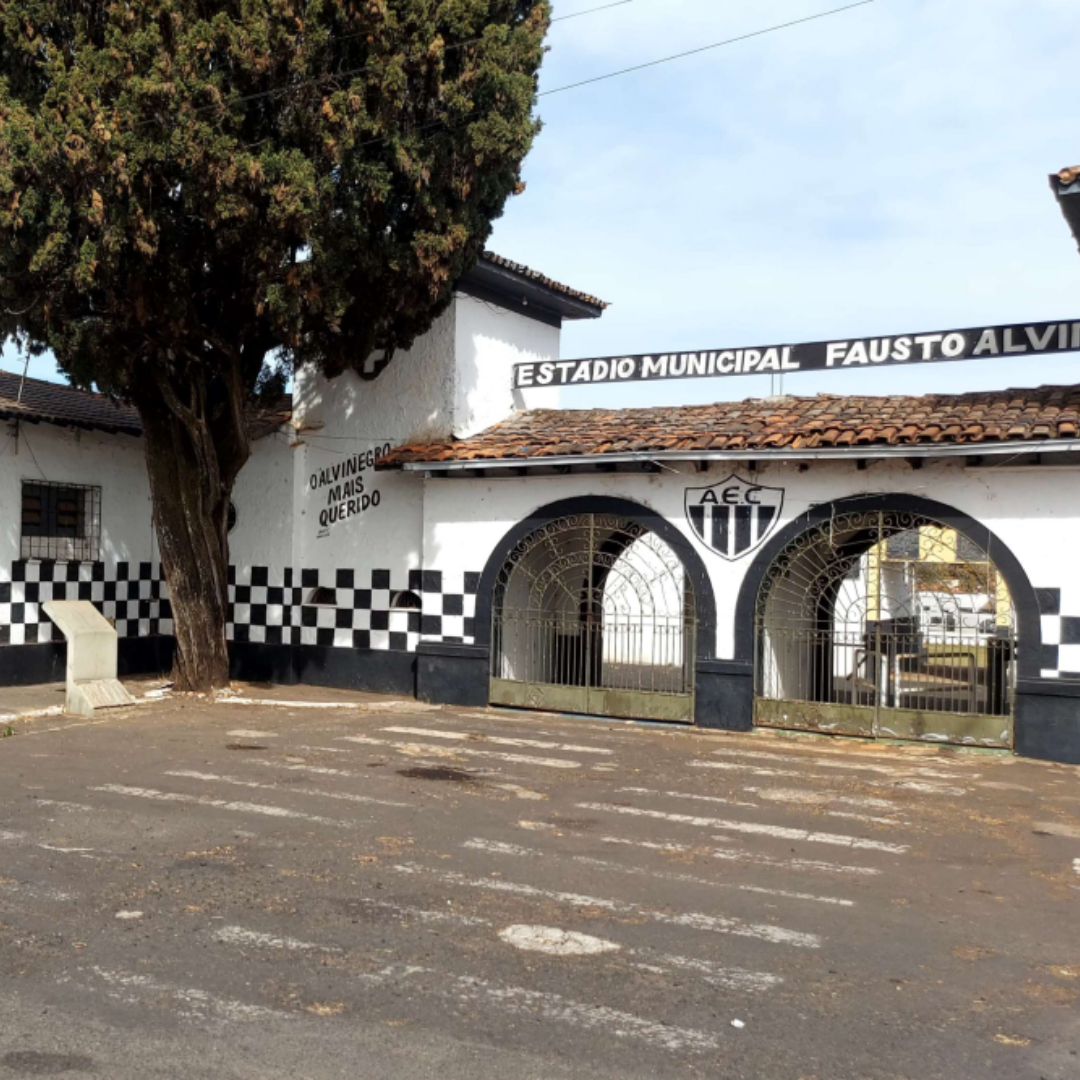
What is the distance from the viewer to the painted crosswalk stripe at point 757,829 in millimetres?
6586

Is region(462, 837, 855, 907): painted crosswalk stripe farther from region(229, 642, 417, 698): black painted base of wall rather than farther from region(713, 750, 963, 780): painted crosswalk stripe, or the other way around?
region(229, 642, 417, 698): black painted base of wall

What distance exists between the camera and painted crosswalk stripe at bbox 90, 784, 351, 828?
22.7ft

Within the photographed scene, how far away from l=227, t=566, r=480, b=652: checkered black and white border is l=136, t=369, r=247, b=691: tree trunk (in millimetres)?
1407

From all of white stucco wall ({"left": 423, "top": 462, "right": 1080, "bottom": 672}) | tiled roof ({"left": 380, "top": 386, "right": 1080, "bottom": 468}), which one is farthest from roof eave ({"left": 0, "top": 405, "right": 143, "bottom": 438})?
white stucco wall ({"left": 423, "top": 462, "right": 1080, "bottom": 672})

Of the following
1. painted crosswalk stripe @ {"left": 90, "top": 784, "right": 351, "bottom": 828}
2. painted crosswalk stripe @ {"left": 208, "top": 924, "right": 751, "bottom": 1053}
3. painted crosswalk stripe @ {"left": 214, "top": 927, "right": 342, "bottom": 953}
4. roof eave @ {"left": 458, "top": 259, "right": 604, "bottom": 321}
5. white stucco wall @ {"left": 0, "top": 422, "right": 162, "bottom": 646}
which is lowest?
painted crosswalk stripe @ {"left": 208, "top": 924, "right": 751, "bottom": 1053}

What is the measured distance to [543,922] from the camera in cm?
500

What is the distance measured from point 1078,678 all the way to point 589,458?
4.90 metres

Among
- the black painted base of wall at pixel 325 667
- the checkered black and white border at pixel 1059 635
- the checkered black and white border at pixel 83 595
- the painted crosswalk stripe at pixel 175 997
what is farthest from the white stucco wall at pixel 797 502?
the painted crosswalk stripe at pixel 175 997

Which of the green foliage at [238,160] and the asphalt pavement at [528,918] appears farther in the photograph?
the green foliage at [238,160]

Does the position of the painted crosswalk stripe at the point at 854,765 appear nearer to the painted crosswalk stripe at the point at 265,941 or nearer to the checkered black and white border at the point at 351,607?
the checkered black and white border at the point at 351,607

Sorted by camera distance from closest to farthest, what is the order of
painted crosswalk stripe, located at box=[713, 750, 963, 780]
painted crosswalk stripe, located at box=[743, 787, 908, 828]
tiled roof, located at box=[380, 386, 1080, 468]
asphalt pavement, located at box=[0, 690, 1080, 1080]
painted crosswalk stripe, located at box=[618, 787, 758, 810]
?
asphalt pavement, located at box=[0, 690, 1080, 1080]
painted crosswalk stripe, located at box=[743, 787, 908, 828]
painted crosswalk stripe, located at box=[618, 787, 758, 810]
painted crosswalk stripe, located at box=[713, 750, 963, 780]
tiled roof, located at box=[380, 386, 1080, 468]

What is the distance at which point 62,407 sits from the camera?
45.4 ft

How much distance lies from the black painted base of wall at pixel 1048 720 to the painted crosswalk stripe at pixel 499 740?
3.57 m

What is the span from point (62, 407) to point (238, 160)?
5176mm
